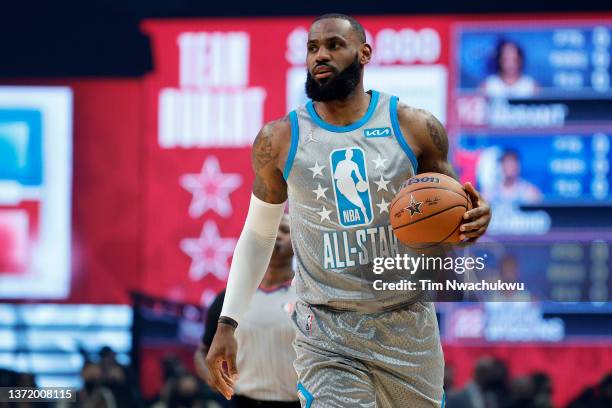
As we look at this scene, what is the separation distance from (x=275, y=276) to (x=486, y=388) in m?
3.19

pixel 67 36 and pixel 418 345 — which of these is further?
pixel 67 36

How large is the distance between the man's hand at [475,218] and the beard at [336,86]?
576 millimetres

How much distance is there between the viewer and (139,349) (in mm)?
8789

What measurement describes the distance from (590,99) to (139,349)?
3.76 metres

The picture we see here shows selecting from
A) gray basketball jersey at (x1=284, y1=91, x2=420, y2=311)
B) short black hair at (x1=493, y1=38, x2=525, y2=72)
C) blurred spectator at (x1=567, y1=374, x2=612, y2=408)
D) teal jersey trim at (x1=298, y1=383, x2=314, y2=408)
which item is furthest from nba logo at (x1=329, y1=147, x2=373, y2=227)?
blurred spectator at (x1=567, y1=374, x2=612, y2=408)

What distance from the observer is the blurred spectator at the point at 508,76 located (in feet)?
28.1

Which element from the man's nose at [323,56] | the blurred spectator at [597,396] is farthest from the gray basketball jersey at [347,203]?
the blurred spectator at [597,396]

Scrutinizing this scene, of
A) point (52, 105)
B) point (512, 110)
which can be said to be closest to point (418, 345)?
point (512, 110)

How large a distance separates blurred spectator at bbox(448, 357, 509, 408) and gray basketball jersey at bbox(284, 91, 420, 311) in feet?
15.5

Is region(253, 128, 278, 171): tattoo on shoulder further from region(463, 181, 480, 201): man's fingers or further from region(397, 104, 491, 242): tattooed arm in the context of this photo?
region(463, 181, 480, 201): man's fingers

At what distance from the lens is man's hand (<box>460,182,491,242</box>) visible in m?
3.79

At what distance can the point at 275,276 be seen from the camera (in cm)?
601

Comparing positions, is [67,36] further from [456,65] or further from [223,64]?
[456,65]

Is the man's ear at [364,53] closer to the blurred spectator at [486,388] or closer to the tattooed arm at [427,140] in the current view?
the tattooed arm at [427,140]
